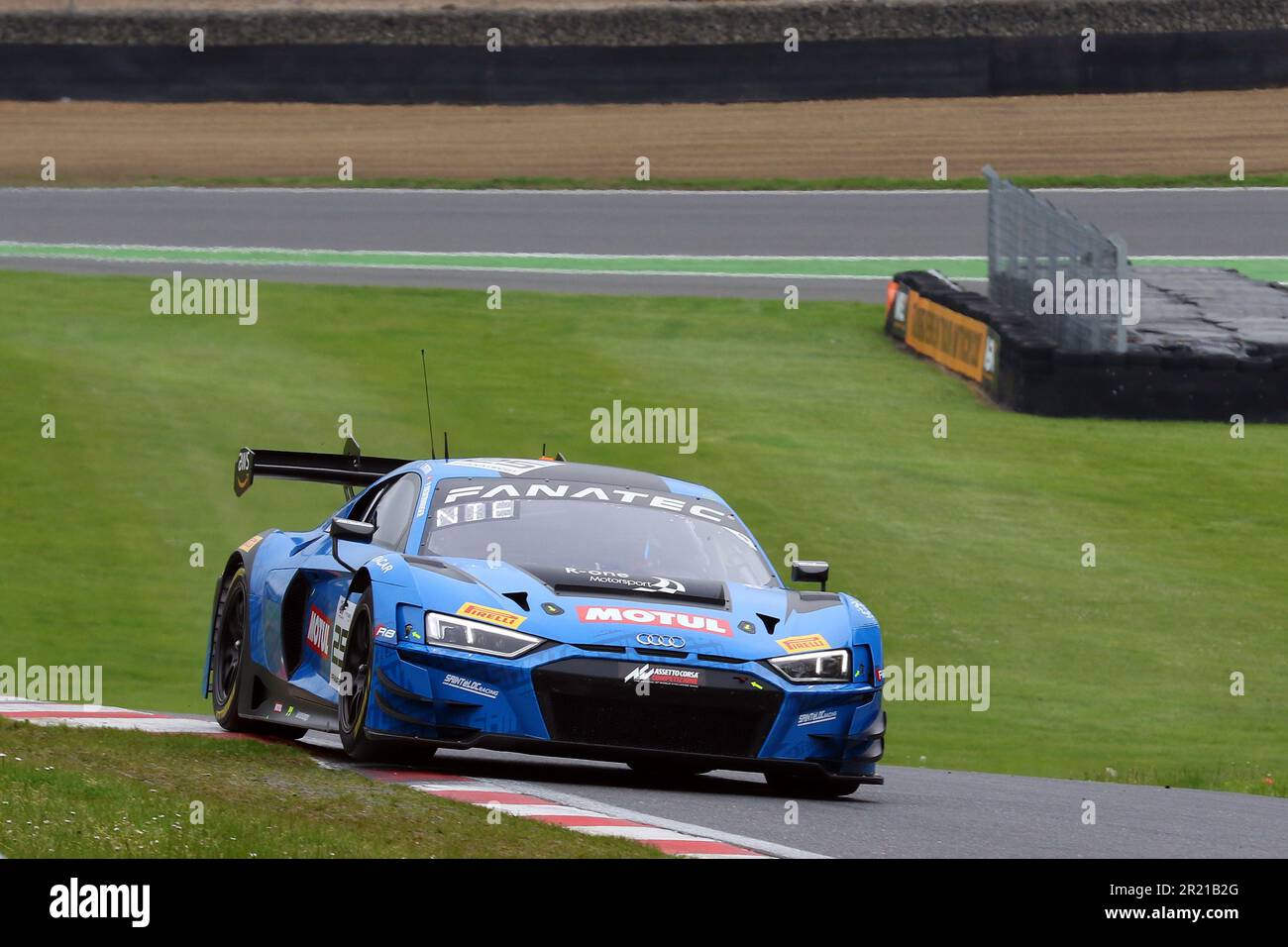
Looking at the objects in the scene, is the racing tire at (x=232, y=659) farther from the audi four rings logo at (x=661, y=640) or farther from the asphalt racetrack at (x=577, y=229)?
the asphalt racetrack at (x=577, y=229)

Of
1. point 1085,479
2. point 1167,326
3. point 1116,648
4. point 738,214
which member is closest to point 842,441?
point 1085,479

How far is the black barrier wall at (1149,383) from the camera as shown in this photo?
19906 millimetres

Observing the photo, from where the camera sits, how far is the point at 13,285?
2441 cm

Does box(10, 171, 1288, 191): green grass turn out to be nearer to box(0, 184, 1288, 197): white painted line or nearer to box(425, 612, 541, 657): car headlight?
box(0, 184, 1288, 197): white painted line

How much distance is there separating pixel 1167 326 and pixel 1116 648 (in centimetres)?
716

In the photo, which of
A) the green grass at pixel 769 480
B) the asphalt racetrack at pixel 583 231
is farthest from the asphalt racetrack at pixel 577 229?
the green grass at pixel 769 480

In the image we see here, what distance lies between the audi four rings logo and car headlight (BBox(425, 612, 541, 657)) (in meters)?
0.38

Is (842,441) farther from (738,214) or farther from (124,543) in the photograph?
(738,214)

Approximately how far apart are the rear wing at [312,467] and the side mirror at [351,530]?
150 centimetres

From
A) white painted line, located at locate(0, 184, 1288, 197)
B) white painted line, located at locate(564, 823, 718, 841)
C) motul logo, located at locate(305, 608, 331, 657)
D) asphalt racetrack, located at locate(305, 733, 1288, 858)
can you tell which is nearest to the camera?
white painted line, located at locate(564, 823, 718, 841)

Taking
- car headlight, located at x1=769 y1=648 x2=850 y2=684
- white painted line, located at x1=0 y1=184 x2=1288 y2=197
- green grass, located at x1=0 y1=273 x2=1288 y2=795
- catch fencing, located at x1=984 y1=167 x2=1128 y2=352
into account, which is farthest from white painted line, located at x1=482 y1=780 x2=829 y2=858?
white painted line, located at x1=0 y1=184 x2=1288 y2=197

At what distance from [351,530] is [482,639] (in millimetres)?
1034

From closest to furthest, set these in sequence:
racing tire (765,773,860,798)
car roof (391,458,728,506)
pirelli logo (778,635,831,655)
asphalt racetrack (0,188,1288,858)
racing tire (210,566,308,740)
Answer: pirelli logo (778,635,831,655) → racing tire (765,773,860,798) → car roof (391,458,728,506) → racing tire (210,566,308,740) → asphalt racetrack (0,188,1288,858)

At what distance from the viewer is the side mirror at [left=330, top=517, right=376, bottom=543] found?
8953mm
